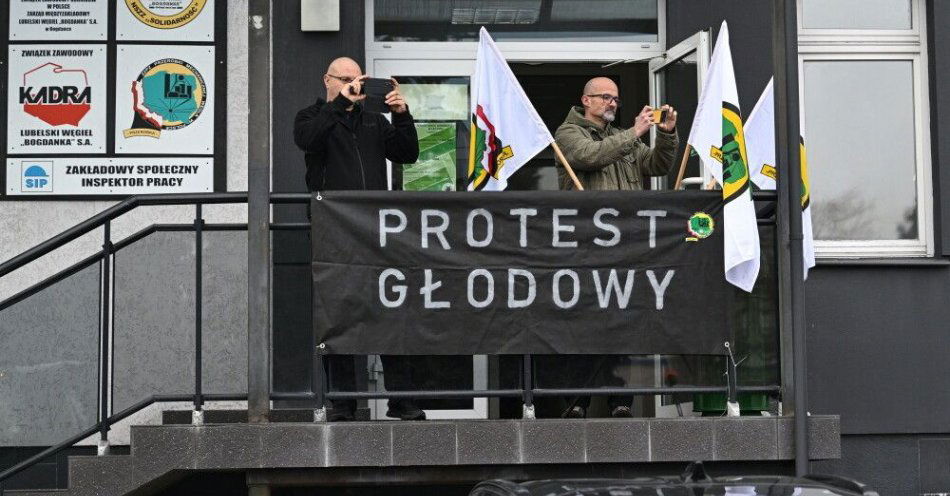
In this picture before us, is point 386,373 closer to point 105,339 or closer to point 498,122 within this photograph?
point 105,339

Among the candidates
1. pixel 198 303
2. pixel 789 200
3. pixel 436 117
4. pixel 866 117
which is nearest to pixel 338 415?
pixel 198 303

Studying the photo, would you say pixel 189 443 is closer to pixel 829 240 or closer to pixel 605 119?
pixel 605 119

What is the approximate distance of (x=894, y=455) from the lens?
1002 cm

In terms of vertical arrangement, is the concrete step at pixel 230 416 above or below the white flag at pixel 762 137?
below

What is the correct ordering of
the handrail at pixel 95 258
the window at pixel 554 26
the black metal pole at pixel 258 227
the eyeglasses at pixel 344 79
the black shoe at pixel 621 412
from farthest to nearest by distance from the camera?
the window at pixel 554 26 < the eyeglasses at pixel 344 79 < the black shoe at pixel 621 412 < the handrail at pixel 95 258 < the black metal pole at pixel 258 227

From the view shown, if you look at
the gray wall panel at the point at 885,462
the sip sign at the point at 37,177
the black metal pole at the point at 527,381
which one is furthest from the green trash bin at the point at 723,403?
the sip sign at the point at 37,177

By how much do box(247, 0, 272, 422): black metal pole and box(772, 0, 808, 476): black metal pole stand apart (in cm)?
277

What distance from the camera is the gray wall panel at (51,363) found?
8.11 m

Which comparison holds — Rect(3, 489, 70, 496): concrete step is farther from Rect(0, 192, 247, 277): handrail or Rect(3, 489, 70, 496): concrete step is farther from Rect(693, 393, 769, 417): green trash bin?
Rect(693, 393, 769, 417): green trash bin

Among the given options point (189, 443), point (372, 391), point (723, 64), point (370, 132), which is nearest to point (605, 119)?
point (723, 64)

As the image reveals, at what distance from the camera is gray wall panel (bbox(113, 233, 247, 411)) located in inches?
321

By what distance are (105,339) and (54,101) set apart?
2.74 metres

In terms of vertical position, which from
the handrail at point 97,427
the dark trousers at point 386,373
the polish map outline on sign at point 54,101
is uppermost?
the polish map outline on sign at point 54,101

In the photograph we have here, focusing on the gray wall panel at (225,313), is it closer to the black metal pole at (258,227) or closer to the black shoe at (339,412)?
the black metal pole at (258,227)
